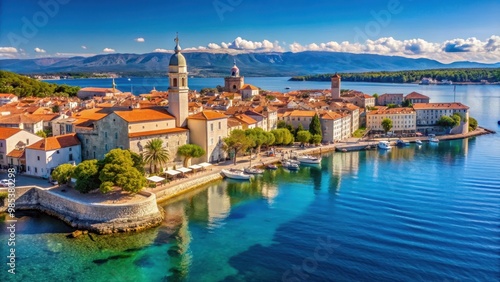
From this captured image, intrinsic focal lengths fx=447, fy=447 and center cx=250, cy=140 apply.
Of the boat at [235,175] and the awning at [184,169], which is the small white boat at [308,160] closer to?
the boat at [235,175]

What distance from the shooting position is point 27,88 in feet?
254

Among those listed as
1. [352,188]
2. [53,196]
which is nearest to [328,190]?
[352,188]

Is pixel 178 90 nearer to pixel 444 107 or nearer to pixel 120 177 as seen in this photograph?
pixel 120 177

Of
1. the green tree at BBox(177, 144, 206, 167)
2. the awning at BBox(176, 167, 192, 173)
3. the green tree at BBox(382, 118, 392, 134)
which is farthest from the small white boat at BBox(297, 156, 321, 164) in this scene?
the green tree at BBox(382, 118, 392, 134)

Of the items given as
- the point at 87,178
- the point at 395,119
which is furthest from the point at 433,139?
the point at 87,178

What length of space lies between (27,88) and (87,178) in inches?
2432

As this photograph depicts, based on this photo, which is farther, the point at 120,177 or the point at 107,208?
the point at 120,177

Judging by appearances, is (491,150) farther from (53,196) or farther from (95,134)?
(53,196)

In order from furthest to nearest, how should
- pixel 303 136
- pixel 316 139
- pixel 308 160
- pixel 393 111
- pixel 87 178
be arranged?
1. pixel 393 111
2. pixel 316 139
3. pixel 303 136
4. pixel 308 160
5. pixel 87 178

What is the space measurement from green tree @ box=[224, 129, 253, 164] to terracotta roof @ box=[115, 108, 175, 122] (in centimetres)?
506

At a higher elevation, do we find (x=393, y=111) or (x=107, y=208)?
(x=393, y=111)

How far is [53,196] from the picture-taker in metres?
24.7

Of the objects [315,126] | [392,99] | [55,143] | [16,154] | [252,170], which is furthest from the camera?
[392,99]

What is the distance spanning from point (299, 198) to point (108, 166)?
11.9 metres
